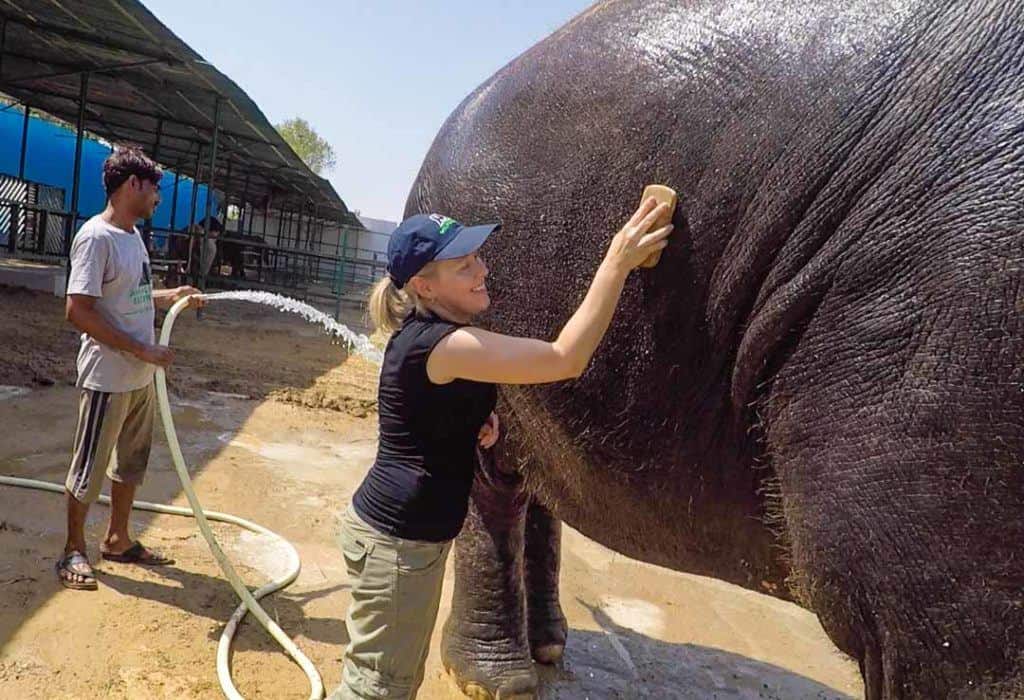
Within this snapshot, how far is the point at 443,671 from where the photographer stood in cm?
366

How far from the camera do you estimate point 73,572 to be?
391 cm

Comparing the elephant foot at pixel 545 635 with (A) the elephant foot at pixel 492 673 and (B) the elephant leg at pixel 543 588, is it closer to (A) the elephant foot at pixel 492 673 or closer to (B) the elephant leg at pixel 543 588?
(B) the elephant leg at pixel 543 588

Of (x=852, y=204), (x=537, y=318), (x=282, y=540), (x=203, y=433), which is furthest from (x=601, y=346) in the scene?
(x=203, y=433)

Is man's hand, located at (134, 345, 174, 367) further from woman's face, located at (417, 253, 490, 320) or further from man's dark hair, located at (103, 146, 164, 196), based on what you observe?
woman's face, located at (417, 253, 490, 320)

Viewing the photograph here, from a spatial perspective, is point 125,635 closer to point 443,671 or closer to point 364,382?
point 443,671

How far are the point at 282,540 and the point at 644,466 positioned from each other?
3.29 m

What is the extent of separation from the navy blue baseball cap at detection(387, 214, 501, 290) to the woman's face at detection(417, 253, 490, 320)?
1.6 inches

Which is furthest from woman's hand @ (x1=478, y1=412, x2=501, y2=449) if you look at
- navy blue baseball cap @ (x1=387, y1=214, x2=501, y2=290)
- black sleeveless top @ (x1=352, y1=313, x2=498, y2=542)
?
navy blue baseball cap @ (x1=387, y1=214, x2=501, y2=290)

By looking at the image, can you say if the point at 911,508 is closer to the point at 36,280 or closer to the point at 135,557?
the point at 135,557

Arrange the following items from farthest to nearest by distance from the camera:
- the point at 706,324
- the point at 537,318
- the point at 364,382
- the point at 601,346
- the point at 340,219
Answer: the point at 340,219, the point at 364,382, the point at 537,318, the point at 601,346, the point at 706,324

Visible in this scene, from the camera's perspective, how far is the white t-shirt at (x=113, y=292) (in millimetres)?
3727

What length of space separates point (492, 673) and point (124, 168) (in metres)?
2.57

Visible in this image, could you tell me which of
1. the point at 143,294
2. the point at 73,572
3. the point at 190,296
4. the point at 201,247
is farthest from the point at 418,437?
the point at 201,247

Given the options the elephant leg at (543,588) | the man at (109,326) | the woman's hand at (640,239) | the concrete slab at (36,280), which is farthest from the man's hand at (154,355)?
the concrete slab at (36,280)
